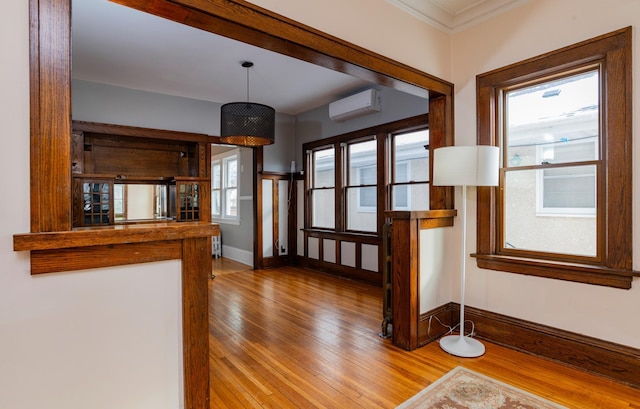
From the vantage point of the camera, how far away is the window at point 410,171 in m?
4.31

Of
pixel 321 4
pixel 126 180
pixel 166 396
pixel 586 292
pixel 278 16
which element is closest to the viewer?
pixel 166 396

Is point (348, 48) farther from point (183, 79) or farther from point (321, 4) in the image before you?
point (183, 79)

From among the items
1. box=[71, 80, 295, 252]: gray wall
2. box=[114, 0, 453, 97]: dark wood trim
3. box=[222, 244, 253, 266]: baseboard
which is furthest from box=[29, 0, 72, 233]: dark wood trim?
box=[222, 244, 253, 266]: baseboard

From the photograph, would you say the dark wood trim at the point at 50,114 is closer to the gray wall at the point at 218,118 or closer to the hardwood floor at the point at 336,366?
the hardwood floor at the point at 336,366

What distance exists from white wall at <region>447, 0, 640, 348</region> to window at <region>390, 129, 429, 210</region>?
1.22 m

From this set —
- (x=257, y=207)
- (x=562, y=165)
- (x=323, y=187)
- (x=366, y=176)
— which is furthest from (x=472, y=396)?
(x=257, y=207)

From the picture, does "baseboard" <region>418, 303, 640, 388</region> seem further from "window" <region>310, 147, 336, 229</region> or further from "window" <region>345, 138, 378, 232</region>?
"window" <region>310, 147, 336, 229</region>

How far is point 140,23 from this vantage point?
3059 mm

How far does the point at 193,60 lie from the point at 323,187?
2.86 metres

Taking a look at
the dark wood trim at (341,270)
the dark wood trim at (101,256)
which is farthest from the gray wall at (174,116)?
the dark wood trim at (101,256)

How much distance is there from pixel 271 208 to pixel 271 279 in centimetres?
144

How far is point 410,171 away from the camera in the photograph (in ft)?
14.7

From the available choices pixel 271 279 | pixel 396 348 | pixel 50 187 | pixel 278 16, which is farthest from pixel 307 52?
pixel 271 279

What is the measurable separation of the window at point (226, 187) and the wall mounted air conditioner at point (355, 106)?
2.56 meters
